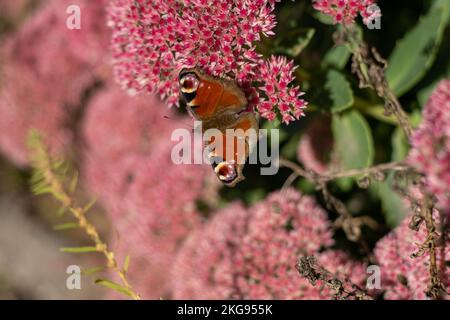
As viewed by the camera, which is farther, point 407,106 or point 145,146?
point 145,146

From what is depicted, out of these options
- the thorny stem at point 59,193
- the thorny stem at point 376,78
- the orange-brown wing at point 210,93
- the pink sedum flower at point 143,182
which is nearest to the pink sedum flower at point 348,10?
the thorny stem at point 376,78

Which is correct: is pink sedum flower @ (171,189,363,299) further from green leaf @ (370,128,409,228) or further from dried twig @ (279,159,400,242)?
green leaf @ (370,128,409,228)

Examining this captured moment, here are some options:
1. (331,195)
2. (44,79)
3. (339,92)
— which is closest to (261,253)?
(331,195)

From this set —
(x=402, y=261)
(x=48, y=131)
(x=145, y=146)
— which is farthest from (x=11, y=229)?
(x=402, y=261)

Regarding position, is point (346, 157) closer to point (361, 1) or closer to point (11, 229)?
point (361, 1)

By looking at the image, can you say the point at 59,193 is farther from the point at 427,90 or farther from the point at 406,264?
the point at 427,90

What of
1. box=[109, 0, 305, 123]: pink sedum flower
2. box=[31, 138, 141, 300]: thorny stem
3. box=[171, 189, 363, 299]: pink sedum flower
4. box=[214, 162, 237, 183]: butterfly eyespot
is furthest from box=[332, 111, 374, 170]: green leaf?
box=[31, 138, 141, 300]: thorny stem

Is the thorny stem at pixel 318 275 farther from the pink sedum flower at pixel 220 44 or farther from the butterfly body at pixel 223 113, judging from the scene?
the pink sedum flower at pixel 220 44
